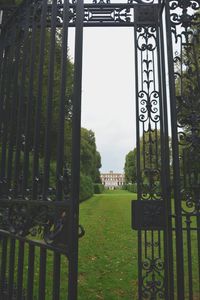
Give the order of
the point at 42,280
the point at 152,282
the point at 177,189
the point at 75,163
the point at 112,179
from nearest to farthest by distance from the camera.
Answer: the point at 75,163
the point at 42,280
the point at 177,189
the point at 152,282
the point at 112,179

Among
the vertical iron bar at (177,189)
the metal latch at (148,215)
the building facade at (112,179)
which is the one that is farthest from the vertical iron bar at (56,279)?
the building facade at (112,179)

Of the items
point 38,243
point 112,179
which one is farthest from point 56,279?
point 112,179

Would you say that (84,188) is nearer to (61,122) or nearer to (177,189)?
(177,189)

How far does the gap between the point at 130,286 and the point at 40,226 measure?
10.8ft

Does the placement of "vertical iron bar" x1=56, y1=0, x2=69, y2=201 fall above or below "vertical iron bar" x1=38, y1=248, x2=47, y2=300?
above

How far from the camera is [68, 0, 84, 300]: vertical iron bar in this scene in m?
1.78

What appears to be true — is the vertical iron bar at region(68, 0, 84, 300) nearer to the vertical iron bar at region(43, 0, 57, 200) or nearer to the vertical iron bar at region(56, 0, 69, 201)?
the vertical iron bar at region(56, 0, 69, 201)

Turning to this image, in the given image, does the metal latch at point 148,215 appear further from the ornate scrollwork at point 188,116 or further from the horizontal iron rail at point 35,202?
the horizontal iron rail at point 35,202

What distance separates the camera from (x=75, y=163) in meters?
1.88

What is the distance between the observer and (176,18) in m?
3.46

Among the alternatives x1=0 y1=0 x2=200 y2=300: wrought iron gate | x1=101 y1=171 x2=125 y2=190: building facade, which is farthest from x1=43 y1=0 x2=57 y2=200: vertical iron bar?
x1=101 y1=171 x2=125 y2=190: building facade

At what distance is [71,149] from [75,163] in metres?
0.13

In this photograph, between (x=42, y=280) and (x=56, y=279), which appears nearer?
(x=56, y=279)

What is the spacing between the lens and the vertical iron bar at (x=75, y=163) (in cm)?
178
